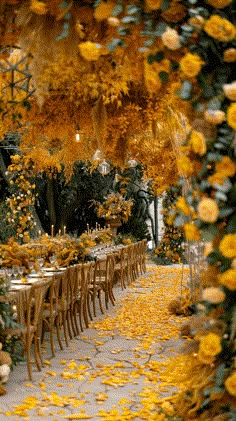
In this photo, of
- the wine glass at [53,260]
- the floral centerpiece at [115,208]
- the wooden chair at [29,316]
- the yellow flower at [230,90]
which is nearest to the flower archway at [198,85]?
the yellow flower at [230,90]

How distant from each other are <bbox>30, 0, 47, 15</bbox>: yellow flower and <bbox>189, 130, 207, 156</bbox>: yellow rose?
0.91 m

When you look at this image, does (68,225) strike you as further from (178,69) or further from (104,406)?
(178,69)

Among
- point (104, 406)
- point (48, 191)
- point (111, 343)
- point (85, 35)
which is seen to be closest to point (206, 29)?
point (85, 35)

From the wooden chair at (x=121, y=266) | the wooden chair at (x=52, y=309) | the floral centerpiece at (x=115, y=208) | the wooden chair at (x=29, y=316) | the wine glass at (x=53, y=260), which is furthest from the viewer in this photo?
the floral centerpiece at (x=115, y=208)

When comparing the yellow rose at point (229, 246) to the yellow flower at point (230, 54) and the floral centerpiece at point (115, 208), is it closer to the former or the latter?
the yellow flower at point (230, 54)

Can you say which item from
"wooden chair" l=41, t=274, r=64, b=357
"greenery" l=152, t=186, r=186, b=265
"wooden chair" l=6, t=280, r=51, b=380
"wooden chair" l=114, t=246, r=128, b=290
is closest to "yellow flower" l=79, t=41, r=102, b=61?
"wooden chair" l=6, t=280, r=51, b=380

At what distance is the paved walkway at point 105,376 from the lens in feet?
15.4

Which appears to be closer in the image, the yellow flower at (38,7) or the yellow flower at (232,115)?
the yellow flower at (232,115)

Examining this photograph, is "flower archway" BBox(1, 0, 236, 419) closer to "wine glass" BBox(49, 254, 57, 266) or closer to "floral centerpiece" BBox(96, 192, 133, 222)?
"wine glass" BBox(49, 254, 57, 266)

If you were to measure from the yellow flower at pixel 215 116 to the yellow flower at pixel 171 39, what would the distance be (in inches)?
12.7

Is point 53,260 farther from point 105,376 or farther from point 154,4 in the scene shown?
point 154,4

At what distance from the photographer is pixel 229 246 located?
260 centimetres

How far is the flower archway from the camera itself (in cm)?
264

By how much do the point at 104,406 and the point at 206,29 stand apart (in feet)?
10.5
